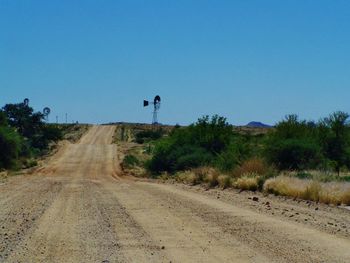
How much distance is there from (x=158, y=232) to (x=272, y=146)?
32.4 m

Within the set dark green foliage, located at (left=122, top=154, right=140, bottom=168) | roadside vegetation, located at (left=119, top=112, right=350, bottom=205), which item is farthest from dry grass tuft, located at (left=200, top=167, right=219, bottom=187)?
dark green foliage, located at (left=122, top=154, right=140, bottom=168)

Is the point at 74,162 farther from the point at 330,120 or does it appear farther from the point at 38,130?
the point at 38,130

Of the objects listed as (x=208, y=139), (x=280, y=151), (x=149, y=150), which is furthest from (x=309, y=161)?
(x=149, y=150)

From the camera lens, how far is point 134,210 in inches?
807

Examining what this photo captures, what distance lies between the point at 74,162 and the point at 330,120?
98.2 feet

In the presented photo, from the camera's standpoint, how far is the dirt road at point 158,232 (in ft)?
39.6

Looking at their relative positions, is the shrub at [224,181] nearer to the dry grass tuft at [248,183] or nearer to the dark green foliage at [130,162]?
the dry grass tuft at [248,183]

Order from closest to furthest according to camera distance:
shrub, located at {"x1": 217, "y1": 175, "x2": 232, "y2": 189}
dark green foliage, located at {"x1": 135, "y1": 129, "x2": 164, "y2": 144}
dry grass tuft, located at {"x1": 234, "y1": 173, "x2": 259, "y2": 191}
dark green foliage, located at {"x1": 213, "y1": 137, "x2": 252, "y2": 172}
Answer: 1. dry grass tuft, located at {"x1": 234, "y1": 173, "x2": 259, "y2": 191}
2. shrub, located at {"x1": 217, "y1": 175, "x2": 232, "y2": 189}
3. dark green foliage, located at {"x1": 213, "y1": 137, "x2": 252, "y2": 172}
4. dark green foliage, located at {"x1": 135, "y1": 129, "x2": 164, "y2": 144}

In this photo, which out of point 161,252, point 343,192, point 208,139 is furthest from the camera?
point 208,139

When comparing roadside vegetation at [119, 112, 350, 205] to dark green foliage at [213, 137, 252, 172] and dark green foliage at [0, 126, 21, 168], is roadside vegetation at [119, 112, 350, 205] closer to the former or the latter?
dark green foliage at [213, 137, 252, 172]

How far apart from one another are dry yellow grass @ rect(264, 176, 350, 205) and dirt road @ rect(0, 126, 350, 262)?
1.51 meters

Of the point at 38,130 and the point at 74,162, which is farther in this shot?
the point at 38,130

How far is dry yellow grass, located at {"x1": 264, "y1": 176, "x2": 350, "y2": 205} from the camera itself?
78.3 ft

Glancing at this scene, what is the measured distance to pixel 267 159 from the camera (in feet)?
149
